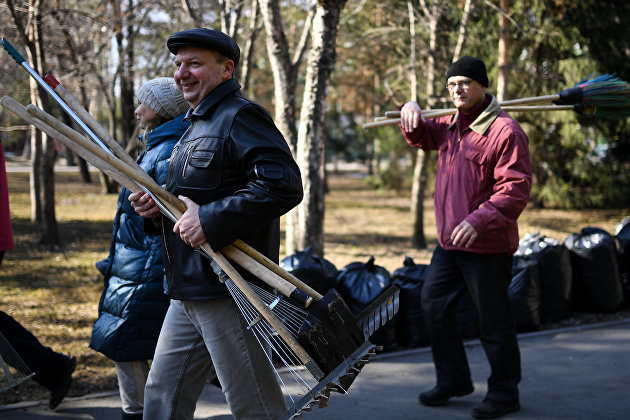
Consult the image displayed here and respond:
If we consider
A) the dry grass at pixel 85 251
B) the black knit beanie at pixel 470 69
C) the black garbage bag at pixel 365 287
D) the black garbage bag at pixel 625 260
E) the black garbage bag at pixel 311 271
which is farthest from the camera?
the black garbage bag at pixel 625 260

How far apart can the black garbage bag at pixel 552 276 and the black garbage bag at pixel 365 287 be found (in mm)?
1453

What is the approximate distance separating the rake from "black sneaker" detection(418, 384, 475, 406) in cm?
182

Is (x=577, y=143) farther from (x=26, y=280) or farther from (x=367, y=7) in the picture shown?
(x=26, y=280)

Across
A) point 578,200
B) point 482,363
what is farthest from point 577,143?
point 482,363

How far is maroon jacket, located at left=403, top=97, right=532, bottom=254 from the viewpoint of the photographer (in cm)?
360

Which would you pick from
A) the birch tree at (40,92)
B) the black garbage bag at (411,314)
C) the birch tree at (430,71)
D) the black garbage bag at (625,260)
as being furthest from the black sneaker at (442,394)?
the birch tree at (430,71)

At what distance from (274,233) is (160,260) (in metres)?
0.83

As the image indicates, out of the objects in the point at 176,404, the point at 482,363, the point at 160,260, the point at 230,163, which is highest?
the point at 230,163

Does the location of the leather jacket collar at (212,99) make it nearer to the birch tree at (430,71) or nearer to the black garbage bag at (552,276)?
the black garbage bag at (552,276)

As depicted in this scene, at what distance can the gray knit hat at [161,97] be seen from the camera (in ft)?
10.2

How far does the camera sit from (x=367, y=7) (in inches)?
604

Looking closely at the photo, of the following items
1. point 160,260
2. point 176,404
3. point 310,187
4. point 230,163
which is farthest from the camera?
point 310,187

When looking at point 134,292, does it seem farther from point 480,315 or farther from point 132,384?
point 480,315

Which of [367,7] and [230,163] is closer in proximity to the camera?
[230,163]
